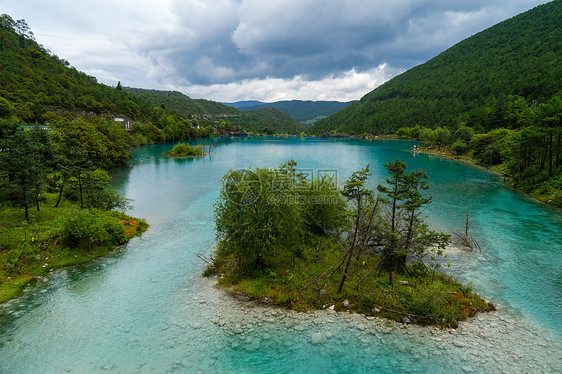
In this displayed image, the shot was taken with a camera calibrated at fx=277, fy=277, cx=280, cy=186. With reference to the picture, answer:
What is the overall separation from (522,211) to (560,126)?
1640 cm

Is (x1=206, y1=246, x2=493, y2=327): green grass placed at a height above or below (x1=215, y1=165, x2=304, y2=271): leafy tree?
below

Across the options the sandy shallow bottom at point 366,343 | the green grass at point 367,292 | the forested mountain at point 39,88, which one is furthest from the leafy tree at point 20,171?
the forested mountain at point 39,88

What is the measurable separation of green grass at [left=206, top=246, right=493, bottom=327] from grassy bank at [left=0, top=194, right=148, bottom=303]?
1164 cm

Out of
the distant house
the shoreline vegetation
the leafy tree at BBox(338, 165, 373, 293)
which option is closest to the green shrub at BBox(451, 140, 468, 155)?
the shoreline vegetation

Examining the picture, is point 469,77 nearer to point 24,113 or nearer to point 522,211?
point 522,211

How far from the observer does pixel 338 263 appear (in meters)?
22.0

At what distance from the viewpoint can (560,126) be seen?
4206 cm

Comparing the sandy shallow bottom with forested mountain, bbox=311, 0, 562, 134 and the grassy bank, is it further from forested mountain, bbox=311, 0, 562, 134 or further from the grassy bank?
forested mountain, bbox=311, 0, 562, 134

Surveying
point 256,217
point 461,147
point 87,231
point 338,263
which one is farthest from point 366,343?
point 461,147

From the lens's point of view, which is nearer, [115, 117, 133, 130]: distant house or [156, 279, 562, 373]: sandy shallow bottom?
[156, 279, 562, 373]: sandy shallow bottom

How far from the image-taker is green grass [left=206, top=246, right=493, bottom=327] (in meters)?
16.8

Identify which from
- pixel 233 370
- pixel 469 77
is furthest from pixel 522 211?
pixel 469 77

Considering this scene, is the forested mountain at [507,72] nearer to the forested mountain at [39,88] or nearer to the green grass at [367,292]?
the green grass at [367,292]

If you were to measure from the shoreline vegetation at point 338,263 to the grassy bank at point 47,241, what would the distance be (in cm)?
1086
